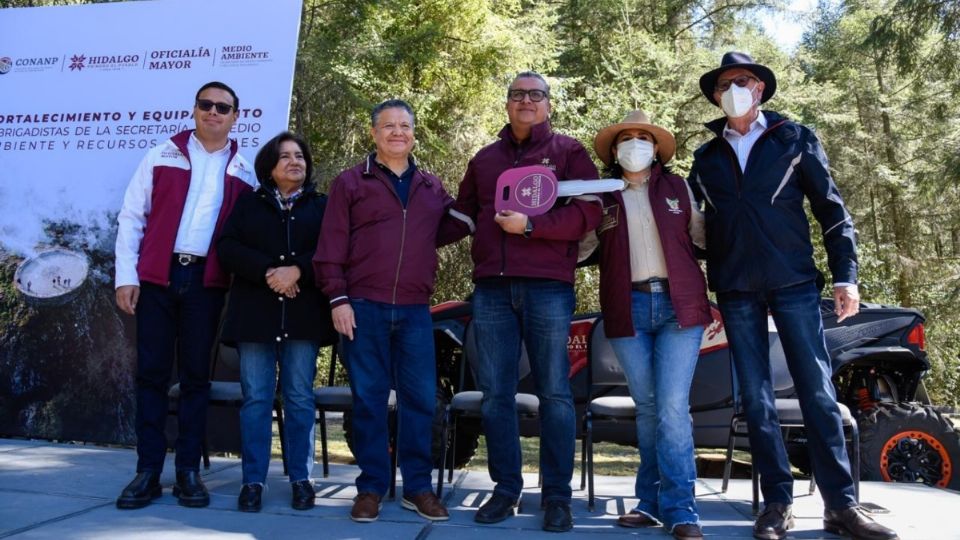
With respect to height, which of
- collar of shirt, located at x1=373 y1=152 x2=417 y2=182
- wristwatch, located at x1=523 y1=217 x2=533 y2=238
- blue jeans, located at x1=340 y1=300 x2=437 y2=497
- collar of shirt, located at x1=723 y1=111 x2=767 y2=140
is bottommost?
blue jeans, located at x1=340 y1=300 x2=437 y2=497

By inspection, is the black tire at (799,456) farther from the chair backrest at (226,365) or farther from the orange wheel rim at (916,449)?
the chair backrest at (226,365)

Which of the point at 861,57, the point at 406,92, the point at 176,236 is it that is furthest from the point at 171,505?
the point at 861,57

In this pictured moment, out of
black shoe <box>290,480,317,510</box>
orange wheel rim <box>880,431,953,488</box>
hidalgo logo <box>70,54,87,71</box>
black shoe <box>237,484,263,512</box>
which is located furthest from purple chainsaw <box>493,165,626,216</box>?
hidalgo logo <box>70,54,87,71</box>

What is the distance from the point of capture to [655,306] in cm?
354

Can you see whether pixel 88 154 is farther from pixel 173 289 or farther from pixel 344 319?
pixel 344 319

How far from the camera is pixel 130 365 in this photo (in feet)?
18.4

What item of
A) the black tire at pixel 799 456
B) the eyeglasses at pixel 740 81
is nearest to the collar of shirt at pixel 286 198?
the eyeglasses at pixel 740 81

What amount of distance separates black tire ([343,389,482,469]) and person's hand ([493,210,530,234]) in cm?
193

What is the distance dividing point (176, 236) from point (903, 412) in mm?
4452

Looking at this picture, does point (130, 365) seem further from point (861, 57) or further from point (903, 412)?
point (861, 57)

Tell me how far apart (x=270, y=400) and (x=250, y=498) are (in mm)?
454

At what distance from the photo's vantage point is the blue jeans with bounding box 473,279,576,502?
11.8 ft

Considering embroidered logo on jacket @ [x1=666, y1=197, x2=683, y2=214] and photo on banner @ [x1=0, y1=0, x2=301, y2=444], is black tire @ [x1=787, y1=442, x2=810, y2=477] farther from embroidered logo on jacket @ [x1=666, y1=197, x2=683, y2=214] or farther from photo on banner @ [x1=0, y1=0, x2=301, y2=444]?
photo on banner @ [x1=0, y1=0, x2=301, y2=444]

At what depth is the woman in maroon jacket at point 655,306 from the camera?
3475mm
